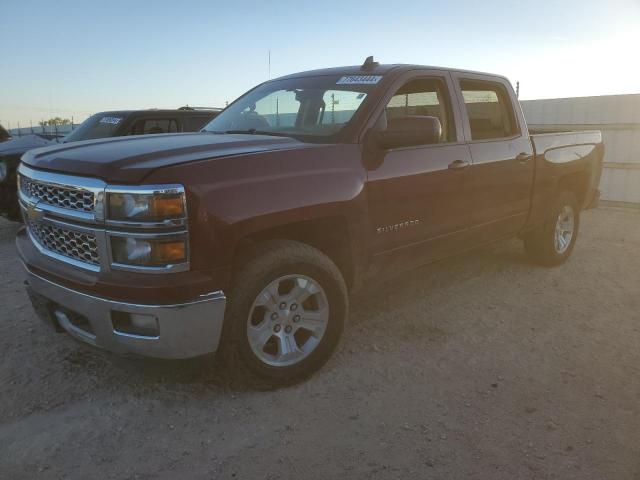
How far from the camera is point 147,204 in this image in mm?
2354

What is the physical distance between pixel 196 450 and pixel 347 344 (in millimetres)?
1389

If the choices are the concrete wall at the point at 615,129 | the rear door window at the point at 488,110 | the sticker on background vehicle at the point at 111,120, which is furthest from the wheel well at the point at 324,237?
the concrete wall at the point at 615,129

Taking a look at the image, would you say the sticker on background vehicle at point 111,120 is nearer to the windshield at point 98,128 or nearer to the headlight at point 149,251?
the windshield at point 98,128

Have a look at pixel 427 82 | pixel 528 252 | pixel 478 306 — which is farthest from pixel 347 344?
pixel 528 252

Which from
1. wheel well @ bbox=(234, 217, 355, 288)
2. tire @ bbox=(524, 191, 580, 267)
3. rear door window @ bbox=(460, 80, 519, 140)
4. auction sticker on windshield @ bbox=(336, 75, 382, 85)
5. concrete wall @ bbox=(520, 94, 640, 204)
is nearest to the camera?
wheel well @ bbox=(234, 217, 355, 288)

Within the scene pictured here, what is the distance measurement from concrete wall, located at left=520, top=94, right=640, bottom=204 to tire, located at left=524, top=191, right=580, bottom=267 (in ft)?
14.5

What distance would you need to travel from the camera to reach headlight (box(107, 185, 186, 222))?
2.35m

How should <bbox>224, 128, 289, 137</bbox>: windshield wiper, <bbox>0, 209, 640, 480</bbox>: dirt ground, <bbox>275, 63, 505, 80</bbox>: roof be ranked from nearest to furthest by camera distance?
<bbox>0, 209, 640, 480</bbox>: dirt ground → <bbox>224, 128, 289, 137</bbox>: windshield wiper → <bbox>275, 63, 505, 80</bbox>: roof

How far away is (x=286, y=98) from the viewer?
3.91m

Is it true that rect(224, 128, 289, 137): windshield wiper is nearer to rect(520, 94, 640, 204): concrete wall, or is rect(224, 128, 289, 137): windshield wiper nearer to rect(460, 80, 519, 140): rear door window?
rect(460, 80, 519, 140): rear door window

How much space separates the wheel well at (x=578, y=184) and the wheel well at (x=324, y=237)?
315 centimetres

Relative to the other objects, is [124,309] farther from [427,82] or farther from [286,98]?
[427,82]

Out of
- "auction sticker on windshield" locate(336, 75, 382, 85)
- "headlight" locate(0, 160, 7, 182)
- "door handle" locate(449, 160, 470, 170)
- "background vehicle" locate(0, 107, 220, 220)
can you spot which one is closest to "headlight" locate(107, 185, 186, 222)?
"auction sticker on windshield" locate(336, 75, 382, 85)

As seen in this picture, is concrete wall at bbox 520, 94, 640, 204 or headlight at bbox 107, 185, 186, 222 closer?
headlight at bbox 107, 185, 186, 222
